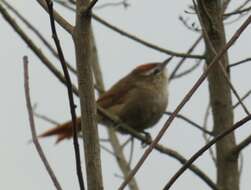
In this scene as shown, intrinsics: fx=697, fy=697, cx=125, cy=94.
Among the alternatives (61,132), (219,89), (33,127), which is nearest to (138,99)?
(61,132)

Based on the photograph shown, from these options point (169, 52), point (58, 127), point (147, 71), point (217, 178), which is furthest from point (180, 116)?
point (147, 71)

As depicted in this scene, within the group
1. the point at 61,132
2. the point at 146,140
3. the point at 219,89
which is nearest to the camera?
the point at 219,89

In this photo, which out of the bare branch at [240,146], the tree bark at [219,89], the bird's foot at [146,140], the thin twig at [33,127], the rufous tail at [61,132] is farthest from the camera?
the rufous tail at [61,132]

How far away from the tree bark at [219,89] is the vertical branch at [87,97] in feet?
4.22

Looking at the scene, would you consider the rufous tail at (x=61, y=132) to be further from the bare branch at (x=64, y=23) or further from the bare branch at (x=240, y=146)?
the bare branch at (x=64, y=23)

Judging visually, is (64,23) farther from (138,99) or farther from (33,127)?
(138,99)

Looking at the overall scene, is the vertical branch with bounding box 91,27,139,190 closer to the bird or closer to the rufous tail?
the bird

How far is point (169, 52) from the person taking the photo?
350 cm

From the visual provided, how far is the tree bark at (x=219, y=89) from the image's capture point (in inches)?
121

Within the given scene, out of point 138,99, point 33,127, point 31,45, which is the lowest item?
point 33,127

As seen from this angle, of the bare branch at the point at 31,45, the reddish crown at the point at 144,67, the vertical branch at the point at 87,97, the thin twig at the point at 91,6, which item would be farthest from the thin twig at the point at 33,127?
the reddish crown at the point at 144,67

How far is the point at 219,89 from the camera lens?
3.28 metres

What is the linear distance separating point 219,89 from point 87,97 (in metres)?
1.56

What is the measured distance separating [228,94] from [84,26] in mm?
1523
